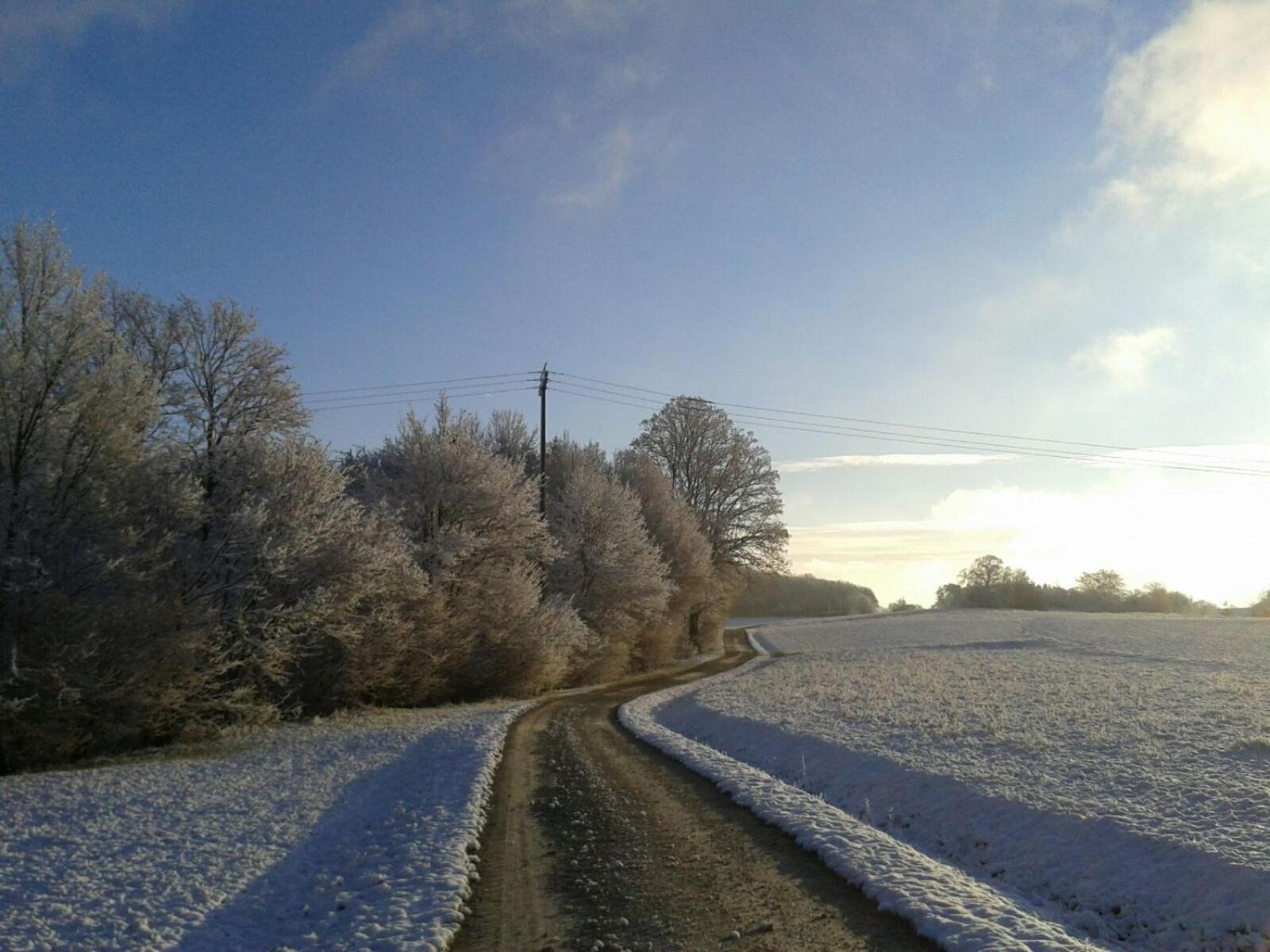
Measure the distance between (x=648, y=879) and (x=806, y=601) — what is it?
12043 cm

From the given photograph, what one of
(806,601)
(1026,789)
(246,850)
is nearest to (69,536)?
(246,850)

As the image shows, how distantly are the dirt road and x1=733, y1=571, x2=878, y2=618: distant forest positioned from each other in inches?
4208

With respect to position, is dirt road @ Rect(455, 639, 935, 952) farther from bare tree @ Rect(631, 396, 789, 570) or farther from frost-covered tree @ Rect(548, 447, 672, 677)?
bare tree @ Rect(631, 396, 789, 570)

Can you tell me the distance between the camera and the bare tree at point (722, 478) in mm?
61125

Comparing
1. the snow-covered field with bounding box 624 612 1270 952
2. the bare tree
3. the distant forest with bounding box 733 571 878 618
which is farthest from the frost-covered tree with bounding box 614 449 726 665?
the distant forest with bounding box 733 571 878 618

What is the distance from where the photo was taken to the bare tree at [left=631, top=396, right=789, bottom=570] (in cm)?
6112

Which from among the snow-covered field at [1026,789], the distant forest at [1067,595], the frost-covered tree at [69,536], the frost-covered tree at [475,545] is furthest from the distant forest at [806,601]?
the frost-covered tree at [69,536]

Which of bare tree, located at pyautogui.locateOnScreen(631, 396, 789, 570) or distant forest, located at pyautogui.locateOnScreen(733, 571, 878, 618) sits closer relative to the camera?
bare tree, located at pyautogui.locateOnScreen(631, 396, 789, 570)

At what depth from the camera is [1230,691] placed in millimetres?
21953

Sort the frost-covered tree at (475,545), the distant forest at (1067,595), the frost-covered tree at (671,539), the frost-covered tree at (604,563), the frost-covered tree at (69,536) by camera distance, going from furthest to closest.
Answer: the distant forest at (1067,595), the frost-covered tree at (671,539), the frost-covered tree at (604,563), the frost-covered tree at (475,545), the frost-covered tree at (69,536)

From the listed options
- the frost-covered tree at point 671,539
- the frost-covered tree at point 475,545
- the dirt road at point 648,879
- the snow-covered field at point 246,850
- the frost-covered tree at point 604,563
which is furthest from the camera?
the frost-covered tree at point 671,539

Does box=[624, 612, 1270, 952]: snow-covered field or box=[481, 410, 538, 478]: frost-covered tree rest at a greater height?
box=[481, 410, 538, 478]: frost-covered tree

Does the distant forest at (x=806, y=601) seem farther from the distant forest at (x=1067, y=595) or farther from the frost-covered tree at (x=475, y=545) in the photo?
the frost-covered tree at (x=475, y=545)

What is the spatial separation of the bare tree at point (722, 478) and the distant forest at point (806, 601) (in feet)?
193
